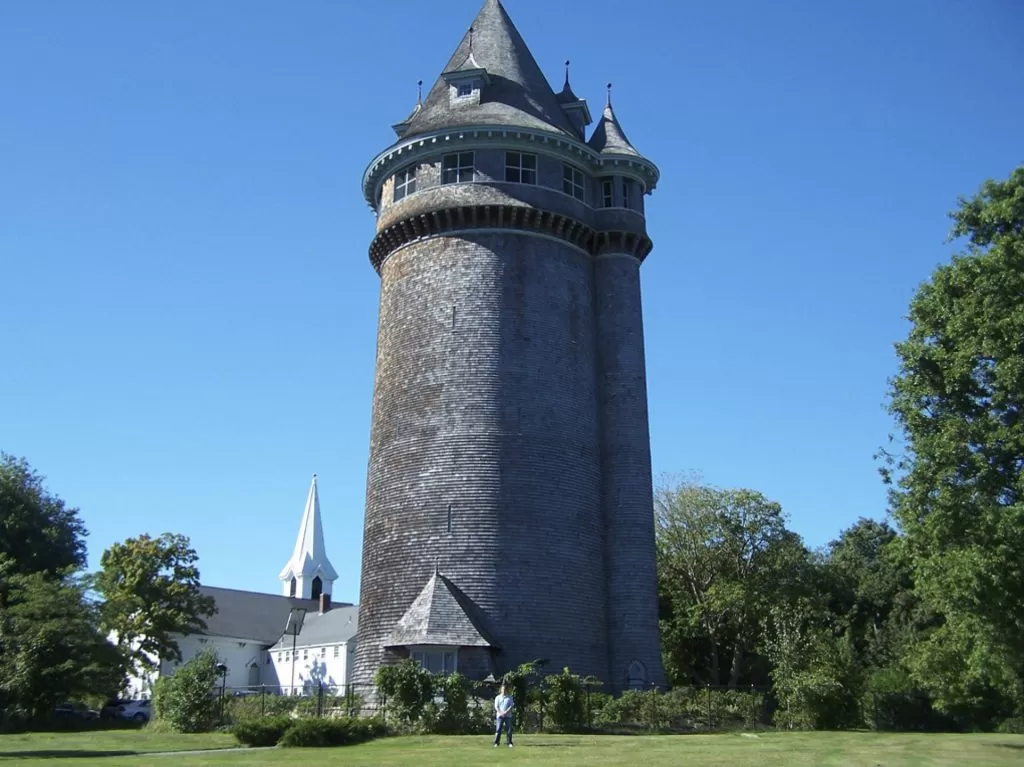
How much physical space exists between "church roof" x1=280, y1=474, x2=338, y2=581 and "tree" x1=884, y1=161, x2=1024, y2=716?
83393mm

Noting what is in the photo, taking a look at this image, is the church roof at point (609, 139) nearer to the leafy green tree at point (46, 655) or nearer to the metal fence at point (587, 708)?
the metal fence at point (587, 708)

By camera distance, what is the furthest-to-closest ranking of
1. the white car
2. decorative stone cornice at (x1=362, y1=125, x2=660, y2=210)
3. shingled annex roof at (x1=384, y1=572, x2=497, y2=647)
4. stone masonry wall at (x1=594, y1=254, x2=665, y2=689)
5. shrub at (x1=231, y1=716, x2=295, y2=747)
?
the white car, decorative stone cornice at (x1=362, y1=125, x2=660, y2=210), stone masonry wall at (x1=594, y1=254, x2=665, y2=689), shingled annex roof at (x1=384, y1=572, x2=497, y2=647), shrub at (x1=231, y1=716, x2=295, y2=747)

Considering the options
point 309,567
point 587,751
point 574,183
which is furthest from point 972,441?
point 309,567

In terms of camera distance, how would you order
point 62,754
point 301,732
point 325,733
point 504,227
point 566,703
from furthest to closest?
1. point 504,227
2. point 566,703
3. point 325,733
4. point 301,732
5. point 62,754

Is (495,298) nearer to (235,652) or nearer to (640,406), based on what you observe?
(640,406)

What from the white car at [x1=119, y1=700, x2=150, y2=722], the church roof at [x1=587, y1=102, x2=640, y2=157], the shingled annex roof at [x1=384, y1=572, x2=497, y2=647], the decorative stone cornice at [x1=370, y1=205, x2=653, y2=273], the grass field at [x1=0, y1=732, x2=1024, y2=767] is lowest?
the grass field at [x1=0, y1=732, x2=1024, y2=767]

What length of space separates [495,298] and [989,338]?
63.2 feet

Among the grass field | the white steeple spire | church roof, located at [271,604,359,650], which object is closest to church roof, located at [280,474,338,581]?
A: the white steeple spire

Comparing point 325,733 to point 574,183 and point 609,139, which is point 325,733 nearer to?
point 574,183

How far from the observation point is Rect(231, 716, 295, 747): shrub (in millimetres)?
29312

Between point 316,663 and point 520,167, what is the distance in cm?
5321

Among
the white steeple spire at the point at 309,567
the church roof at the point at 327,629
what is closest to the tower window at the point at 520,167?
the church roof at the point at 327,629

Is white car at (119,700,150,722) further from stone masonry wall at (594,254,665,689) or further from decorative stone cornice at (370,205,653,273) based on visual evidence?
decorative stone cornice at (370,205,653,273)

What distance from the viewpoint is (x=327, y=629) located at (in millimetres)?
87875
